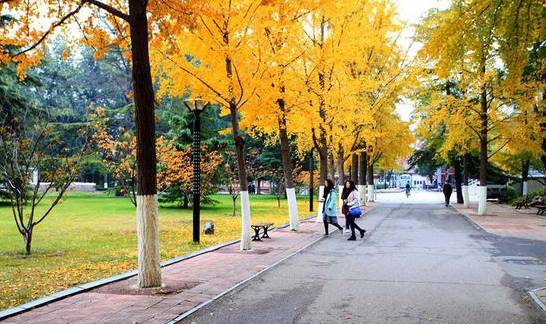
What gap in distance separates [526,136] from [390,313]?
22140 mm

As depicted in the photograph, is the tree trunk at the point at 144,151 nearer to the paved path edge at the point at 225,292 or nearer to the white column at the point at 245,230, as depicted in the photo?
the paved path edge at the point at 225,292

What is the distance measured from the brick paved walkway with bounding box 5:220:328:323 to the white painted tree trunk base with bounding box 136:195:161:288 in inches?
12.2

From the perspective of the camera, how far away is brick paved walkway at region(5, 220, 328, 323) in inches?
251

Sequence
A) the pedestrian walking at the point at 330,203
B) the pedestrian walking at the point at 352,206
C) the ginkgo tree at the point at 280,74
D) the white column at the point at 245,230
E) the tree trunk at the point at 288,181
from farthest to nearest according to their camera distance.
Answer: the tree trunk at the point at 288,181, the pedestrian walking at the point at 330,203, the pedestrian walking at the point at 352,206, the ginkgo tree at the point at 280,74, the white column at the point at 245,230

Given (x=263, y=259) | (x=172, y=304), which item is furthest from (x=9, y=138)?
(x=172, y=304)

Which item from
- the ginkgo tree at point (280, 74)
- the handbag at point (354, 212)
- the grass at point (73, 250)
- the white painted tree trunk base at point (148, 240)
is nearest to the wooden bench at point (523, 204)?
the grass at point (73, 250)

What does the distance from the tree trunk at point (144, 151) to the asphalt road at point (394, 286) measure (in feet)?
5.16

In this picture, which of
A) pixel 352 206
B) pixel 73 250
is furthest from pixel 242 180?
pixel 73 250

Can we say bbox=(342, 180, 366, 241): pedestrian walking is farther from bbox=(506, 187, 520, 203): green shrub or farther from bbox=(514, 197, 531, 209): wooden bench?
bbox=(506, 187, 520, 203): green shrub

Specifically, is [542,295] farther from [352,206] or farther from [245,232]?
[352,206]

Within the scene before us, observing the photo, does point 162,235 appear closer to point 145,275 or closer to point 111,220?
point 111,220

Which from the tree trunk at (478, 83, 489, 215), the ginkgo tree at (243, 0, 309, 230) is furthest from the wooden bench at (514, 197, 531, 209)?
the ginkgo tree at (243, 0, 309, 230)

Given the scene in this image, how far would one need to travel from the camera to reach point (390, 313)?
21.7 ft

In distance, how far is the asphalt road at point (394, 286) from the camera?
652cm
